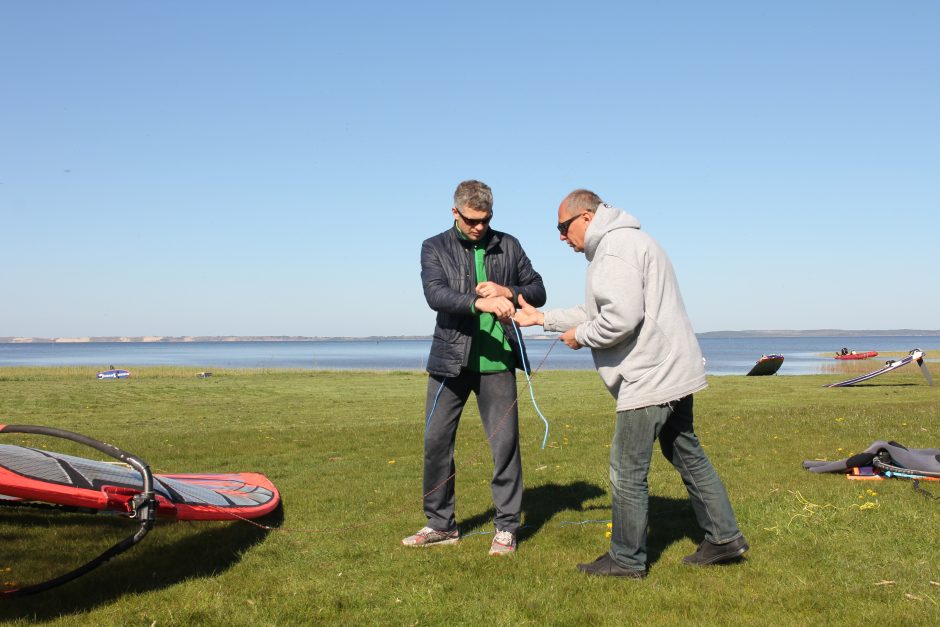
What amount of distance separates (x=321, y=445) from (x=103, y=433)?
5.60 meters

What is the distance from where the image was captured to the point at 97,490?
15.6 feet

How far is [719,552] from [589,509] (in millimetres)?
2127

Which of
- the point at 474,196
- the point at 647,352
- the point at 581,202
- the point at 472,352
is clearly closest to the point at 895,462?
the point at 647,352

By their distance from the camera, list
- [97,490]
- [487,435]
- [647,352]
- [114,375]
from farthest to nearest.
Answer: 1. [114,375]
2. [487,435]
3. [647,352]
4. [97,490]

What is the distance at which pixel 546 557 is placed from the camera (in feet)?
18.7

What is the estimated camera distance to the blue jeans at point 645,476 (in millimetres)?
5008

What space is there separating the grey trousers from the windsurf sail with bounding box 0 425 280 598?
164cm

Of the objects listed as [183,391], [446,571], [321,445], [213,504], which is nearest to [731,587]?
[446,571]

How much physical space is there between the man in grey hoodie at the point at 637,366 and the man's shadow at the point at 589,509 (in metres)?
0.56

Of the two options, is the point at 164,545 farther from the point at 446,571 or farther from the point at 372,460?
the point at 372,460

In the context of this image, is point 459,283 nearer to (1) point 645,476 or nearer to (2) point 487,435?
(2) point 487,435

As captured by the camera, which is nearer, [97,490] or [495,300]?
[97,490]

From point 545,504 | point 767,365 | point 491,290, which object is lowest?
point 767,365

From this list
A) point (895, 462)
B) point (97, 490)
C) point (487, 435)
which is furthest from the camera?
point (895, 462)
